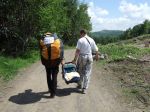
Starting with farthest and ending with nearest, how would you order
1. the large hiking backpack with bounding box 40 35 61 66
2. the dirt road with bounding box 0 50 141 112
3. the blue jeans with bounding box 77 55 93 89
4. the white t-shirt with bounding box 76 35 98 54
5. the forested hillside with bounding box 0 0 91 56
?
the forested hillside with bounding box 0 0 91 56, the blue jeans with bounding box 77 55 93 89, the white t-shirt with bounding box 76 35 98 54, the large hiking backpack with bounding box 40 35 61 66, the dirt road with bounding box 0 50 141 112

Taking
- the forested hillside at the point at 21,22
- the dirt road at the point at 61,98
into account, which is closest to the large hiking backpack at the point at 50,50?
the dirt road at the point at 61,98

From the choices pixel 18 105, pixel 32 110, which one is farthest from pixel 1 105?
pixel 32 110

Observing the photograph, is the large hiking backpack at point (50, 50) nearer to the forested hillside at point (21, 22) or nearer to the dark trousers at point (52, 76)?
the dark trousers at point (52, 76)

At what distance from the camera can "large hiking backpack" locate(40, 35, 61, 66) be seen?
10898 millimetres

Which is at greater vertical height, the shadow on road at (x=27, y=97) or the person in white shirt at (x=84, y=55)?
the person in white shirt at (x=84, y=55)

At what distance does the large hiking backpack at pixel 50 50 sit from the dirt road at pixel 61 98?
1.15m

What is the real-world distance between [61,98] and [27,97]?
106 cm

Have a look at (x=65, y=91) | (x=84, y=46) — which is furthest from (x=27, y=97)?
(x=84, y=46)

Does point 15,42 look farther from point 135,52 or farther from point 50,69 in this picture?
point 50,69

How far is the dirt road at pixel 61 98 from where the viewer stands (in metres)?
10.1

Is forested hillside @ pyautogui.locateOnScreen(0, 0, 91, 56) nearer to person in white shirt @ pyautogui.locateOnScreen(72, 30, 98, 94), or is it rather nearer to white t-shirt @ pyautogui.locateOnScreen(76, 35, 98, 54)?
person in white shirt @ pyautogui.locateOnScreen(72, 30, 98, 94)

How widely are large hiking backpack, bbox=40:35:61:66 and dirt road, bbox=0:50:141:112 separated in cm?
115

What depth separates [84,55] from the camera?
11844mm

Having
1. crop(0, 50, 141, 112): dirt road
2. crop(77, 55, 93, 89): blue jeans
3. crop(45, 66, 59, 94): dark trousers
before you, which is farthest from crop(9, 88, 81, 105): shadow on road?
crop(77, 55, 93, 89): blue jeans
